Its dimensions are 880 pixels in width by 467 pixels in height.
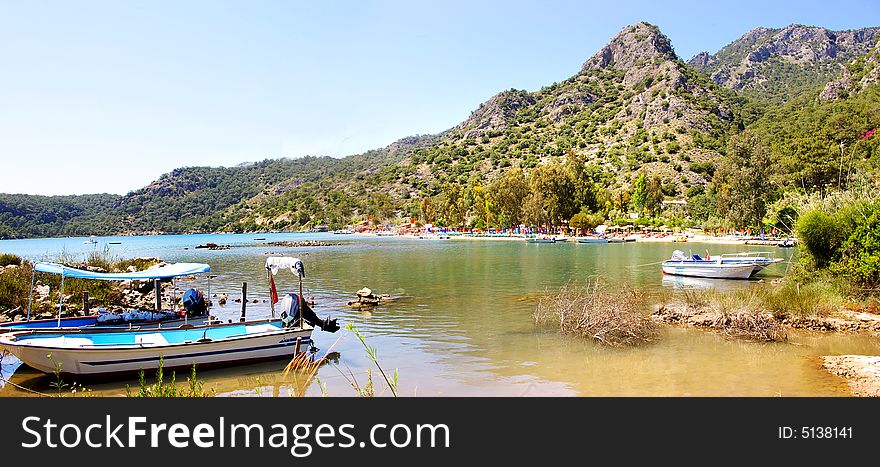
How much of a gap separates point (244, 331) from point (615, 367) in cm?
1007

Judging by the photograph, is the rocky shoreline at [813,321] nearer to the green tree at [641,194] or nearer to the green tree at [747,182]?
the green tree at [747,182]

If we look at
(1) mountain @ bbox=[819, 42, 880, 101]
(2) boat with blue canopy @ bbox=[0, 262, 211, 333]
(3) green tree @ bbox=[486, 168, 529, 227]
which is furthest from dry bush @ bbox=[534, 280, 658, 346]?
(1) mountain @ bbox=[819, 42, 880, 101]

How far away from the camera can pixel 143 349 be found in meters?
12.1

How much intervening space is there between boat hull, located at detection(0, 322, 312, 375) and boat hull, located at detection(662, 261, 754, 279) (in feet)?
86.0

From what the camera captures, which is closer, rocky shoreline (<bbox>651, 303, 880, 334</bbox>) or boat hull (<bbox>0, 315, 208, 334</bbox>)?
boat hull (<bbox>0, 315, 208, 334</bbox>)

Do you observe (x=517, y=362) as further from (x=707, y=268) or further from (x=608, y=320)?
(x=707, y=268)

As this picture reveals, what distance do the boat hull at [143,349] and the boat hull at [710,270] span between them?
26.2 metres

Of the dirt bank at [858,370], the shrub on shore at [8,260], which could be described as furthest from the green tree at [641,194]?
the shrub on shore at [8,260]

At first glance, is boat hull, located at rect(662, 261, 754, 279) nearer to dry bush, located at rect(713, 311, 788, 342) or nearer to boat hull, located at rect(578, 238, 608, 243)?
dry bush, located at rect(713, 311, 788, 342)

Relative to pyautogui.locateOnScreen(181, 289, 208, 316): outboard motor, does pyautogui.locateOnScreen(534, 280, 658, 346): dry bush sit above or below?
below

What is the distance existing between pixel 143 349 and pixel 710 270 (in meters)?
30.6

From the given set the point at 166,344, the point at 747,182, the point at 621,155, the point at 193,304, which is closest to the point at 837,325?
the point at 166,344

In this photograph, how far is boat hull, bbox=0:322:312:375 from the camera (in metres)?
11.8
